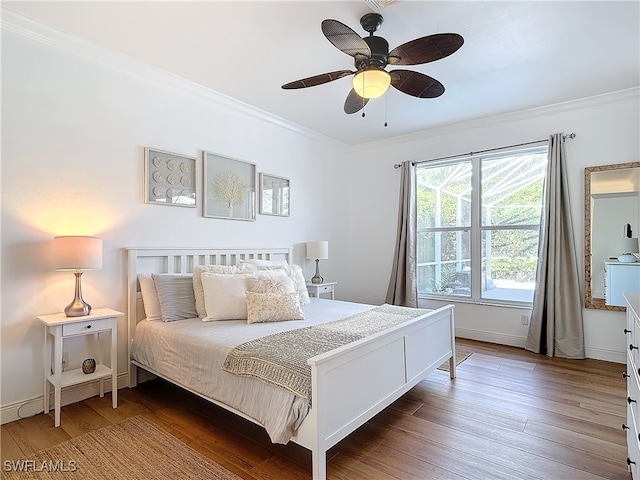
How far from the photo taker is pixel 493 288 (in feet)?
14.4

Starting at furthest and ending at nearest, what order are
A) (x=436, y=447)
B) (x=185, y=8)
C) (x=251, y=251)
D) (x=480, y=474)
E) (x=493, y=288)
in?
(x=493, y=288) → (x=251, y=251) → (x=185, y=8) → (x=436, y=447) → (x=480, y=474)

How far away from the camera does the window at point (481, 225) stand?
4172 mm

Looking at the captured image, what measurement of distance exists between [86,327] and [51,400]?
25.9 inches

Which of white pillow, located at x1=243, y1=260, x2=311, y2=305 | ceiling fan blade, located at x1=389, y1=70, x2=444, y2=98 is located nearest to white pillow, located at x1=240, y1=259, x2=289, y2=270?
white pillow, located at x1=243, y1=260, x2=311, y2=305

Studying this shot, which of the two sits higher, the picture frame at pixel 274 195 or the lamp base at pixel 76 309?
the picture frame at pixel 274 195

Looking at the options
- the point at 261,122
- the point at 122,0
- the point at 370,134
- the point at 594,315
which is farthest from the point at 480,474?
the point at 370,134

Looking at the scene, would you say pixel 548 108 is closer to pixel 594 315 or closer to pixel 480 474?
pixel 594 315

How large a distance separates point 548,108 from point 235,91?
350 cm

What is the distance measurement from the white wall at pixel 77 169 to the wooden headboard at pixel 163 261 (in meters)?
0.08

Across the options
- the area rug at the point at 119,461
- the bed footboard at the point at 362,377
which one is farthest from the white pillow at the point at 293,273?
the area rug at the point at 119,461

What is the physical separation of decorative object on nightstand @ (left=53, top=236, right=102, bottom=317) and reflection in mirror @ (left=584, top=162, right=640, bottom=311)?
468cm

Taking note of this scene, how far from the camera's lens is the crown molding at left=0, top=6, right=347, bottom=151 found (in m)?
2.38

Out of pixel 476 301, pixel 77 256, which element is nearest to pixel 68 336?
pixel 77 256

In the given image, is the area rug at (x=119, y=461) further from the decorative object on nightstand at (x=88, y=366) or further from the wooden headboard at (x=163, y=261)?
the wooden headboard at (x=163, y=261)
